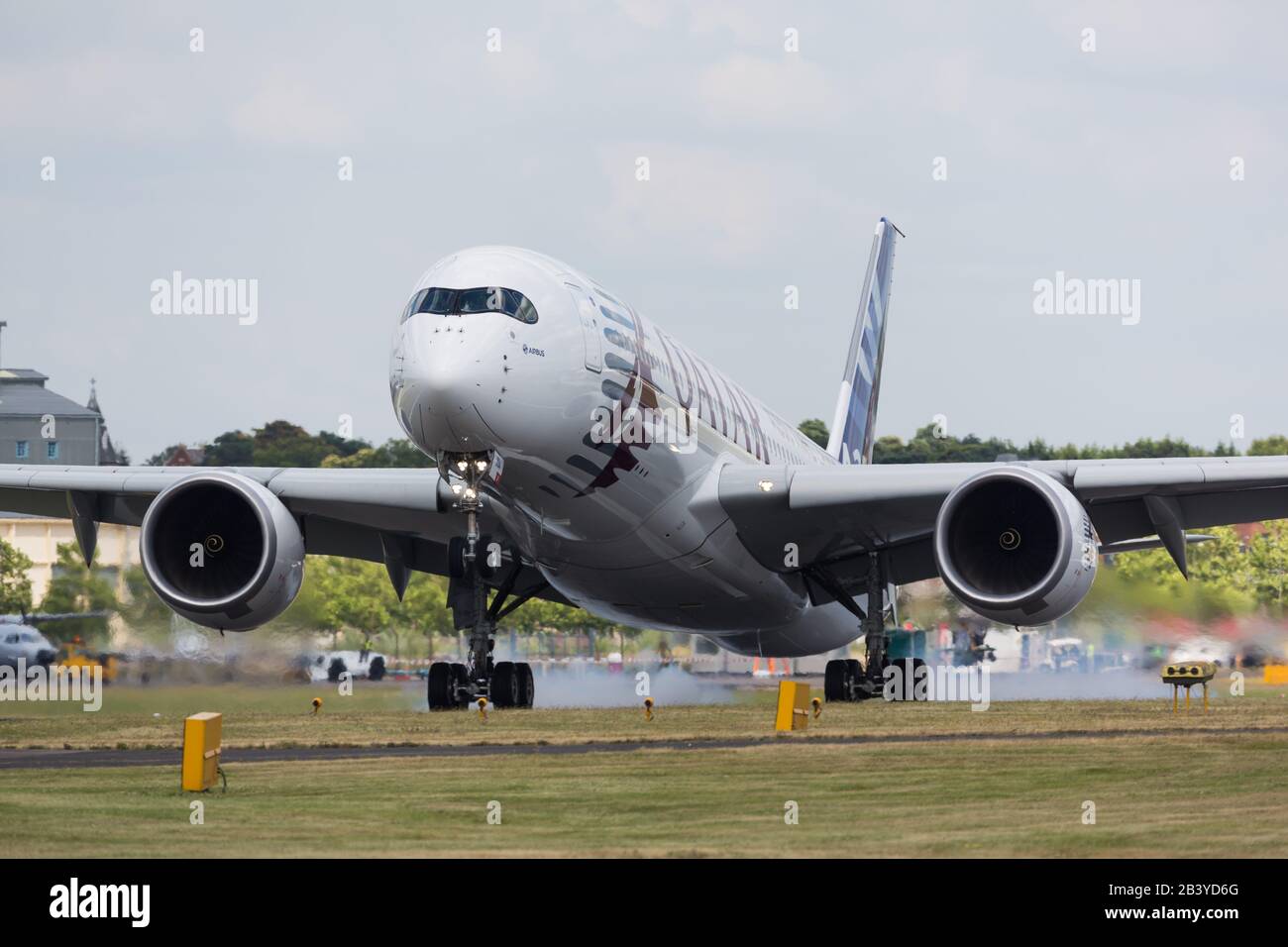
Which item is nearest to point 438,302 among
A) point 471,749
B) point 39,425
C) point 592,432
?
point 592,432

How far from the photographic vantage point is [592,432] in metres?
23.2

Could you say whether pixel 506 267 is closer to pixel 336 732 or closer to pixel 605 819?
pixel 336 732

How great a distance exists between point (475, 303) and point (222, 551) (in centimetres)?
626

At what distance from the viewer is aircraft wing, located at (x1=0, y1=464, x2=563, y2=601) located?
2678 centimetres

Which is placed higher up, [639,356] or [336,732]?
[639,356]

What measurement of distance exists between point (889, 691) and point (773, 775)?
12919 millimetres

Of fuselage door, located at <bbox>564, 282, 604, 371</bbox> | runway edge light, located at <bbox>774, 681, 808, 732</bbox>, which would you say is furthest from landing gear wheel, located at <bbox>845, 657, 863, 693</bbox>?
fuselage door, located at <bbox>564, 282, 604, 371</bbox>

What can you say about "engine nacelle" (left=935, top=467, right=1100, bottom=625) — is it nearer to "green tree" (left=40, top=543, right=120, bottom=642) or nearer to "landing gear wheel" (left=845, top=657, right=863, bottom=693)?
"landing gear wheel" (left=845, top=657, right=863, bottom=693)

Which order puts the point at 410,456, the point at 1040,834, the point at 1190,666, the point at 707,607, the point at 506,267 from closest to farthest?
the point at 1040,834
the point at 506,267
the point at 707,607
the point at 1190,666
the point at 410,456

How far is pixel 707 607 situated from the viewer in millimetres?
29125

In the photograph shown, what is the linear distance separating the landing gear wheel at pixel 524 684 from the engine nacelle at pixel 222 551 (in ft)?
13.3

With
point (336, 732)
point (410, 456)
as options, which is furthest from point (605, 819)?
point (410, 456)
